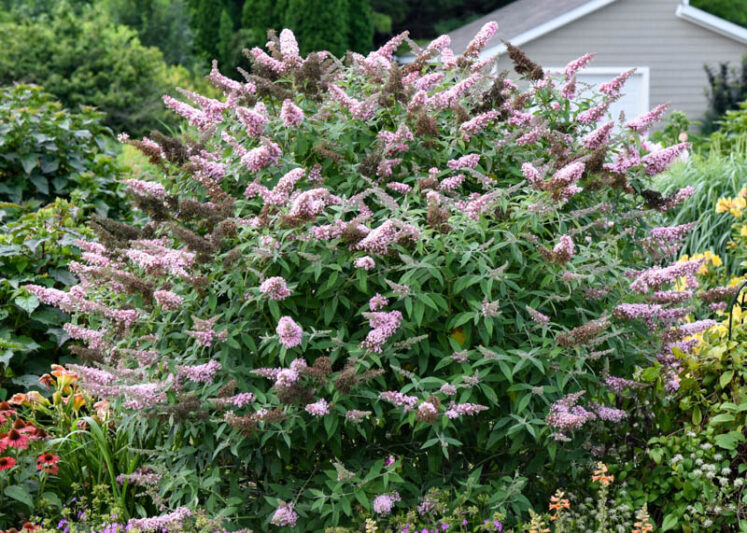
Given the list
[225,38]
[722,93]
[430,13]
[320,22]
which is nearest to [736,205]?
[722,93]

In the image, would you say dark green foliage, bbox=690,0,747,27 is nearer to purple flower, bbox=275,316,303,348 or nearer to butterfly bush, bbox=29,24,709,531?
butterfly bush, bbox=29,24,709,531

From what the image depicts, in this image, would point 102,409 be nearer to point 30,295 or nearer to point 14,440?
point 14,440

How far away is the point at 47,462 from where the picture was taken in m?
3.90

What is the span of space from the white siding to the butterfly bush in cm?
1566

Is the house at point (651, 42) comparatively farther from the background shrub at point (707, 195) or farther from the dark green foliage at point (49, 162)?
the dark green foliage at point (49, 162)

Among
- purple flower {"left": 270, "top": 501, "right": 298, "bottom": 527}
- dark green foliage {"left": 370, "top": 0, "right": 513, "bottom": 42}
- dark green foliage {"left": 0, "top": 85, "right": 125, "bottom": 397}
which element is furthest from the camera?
dark green foliage {"left": 370, "top": 0, "right": 513, "bottom": 42}

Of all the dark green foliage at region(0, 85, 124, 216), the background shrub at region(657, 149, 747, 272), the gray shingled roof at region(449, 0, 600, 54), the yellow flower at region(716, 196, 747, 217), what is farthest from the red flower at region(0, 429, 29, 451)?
the gray shingled roof at region(449, 0, 600, 54)

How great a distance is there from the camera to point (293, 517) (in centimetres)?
321

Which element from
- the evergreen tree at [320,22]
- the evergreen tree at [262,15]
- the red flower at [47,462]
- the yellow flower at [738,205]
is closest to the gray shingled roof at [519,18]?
the evergreen tree at [320,22]

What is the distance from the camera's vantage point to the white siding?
739 inches

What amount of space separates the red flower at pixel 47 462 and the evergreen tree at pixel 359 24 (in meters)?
19.9

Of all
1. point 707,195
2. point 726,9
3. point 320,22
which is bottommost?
point 726,9

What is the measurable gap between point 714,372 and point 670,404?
0.77 ft

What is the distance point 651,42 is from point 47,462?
1758cm
